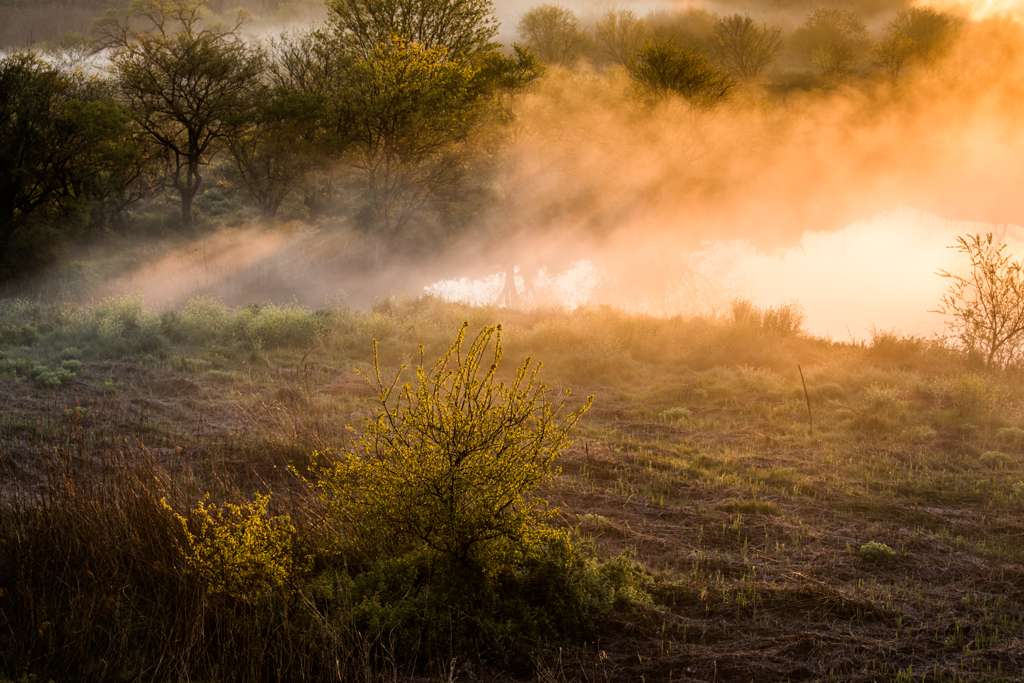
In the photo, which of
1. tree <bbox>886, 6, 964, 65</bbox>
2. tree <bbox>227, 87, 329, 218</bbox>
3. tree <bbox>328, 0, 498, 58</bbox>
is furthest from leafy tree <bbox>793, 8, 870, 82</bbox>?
tree <bbox>227, 87, 329, 218</bbox>

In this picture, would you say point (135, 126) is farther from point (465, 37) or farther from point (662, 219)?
point (662, 219)

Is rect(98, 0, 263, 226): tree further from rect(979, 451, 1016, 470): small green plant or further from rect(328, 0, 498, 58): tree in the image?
rect(979, 451, 1016, 470): small green plant

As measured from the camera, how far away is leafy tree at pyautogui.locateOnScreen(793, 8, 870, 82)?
41.8m

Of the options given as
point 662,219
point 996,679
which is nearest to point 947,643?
point 996,679

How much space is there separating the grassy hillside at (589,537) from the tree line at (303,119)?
14.2 metres

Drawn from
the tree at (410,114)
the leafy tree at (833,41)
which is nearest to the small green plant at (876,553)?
the tree at (410,114)

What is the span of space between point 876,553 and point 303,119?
2692 cm

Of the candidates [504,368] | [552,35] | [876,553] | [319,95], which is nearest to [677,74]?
[319,95]

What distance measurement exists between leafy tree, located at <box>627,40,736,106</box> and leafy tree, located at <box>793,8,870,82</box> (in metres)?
17.8

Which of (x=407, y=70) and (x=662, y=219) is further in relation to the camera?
(x=662, y=219)

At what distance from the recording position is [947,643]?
3756mm

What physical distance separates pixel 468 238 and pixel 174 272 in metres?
13.0

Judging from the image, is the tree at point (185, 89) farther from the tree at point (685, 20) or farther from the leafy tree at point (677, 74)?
the tree at point (685, 20)

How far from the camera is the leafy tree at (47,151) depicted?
65.8 feet
